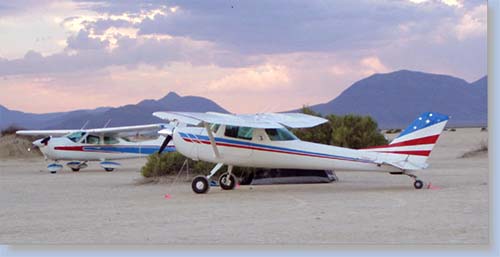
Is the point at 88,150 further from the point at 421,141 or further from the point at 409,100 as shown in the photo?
the point at 409,100

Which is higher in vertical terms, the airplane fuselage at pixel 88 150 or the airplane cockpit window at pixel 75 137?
the airplane cockpit window at pixel 75 137

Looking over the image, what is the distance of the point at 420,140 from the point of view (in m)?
17.9

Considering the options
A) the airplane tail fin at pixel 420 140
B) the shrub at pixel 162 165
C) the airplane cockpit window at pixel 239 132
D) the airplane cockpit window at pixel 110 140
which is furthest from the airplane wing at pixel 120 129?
the airplane tail fin at pixel 420 140

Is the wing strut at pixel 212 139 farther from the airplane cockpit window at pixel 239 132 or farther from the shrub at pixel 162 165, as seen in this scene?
the shrub at pixel 162 165

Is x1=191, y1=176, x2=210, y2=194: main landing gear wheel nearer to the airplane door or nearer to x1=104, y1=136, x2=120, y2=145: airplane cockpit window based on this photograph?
the airplane door

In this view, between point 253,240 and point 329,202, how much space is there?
4.68 metres

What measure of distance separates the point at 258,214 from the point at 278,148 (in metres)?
4.41

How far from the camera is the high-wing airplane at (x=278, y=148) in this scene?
17703 millimetres

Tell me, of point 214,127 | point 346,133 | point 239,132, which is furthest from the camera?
point 346,133

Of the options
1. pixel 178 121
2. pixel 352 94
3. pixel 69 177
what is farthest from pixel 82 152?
pixel 352 94

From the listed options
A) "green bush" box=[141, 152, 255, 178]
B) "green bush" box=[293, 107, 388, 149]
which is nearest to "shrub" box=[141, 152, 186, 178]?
"green bush" box=[141, 152, 255, 178]

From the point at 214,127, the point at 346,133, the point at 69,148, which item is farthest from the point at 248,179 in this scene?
the point at 69,148

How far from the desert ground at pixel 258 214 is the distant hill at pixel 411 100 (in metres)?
120

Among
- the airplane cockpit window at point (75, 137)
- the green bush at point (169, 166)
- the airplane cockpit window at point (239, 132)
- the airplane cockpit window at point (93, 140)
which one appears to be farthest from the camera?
the airplane cockpit window at point (93, 140)
